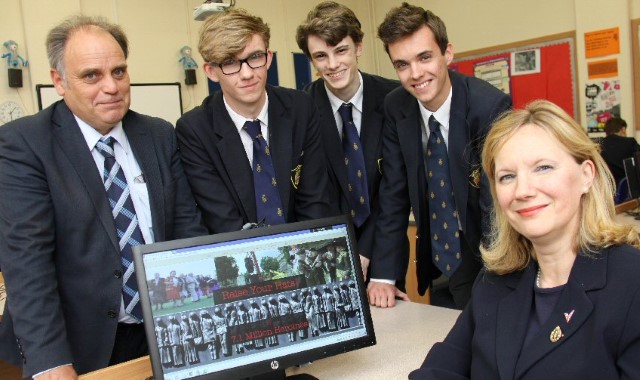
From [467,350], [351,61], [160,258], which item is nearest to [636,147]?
[351,61]

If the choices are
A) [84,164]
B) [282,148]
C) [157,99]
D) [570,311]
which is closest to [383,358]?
[570,311]

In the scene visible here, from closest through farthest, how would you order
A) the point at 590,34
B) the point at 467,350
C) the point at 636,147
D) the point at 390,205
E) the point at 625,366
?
the point at 625,366 → the point at 467,350 → the point at 390,205 → the point at 636,147 → the point at 590,34

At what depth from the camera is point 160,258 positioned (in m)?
1.41

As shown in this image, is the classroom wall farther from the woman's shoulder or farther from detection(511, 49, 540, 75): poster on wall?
the woman's shoulder

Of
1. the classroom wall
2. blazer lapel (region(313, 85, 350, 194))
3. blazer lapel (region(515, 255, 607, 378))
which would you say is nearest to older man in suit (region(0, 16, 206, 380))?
blazer lapel (region(313, 85, 350, 194))

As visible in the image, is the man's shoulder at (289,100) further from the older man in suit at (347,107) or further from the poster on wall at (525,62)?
the poster on wall at (525,62)

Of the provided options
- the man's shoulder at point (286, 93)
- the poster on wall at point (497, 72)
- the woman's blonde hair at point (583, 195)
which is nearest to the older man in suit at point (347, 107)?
the man's shoulder at point (286, 93)

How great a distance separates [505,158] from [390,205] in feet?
3.16

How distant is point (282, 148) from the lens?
208cm

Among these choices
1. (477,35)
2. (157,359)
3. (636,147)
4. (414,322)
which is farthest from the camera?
(477,35)

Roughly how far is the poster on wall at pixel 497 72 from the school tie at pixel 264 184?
4863mm

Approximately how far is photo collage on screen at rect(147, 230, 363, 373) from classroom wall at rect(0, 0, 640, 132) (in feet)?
13.7

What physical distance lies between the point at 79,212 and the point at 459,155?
1283mm

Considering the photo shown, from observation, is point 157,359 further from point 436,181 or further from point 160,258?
point 436,181
